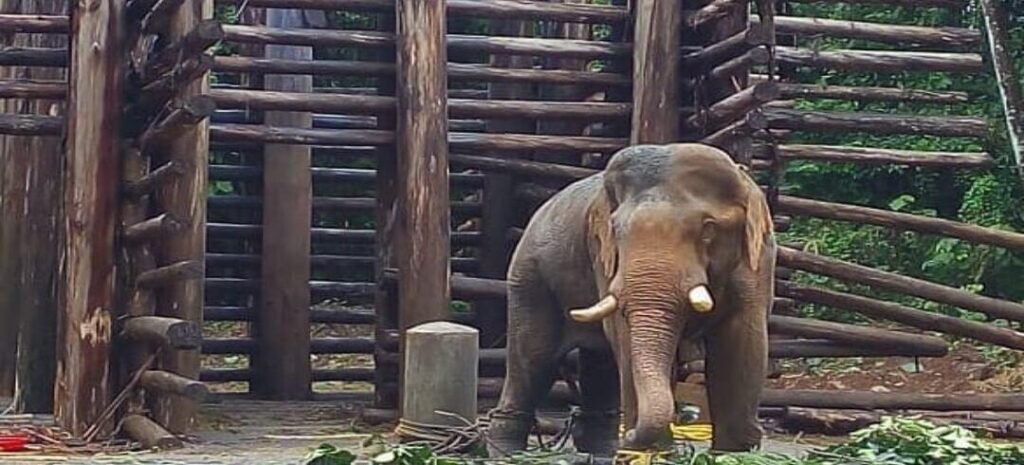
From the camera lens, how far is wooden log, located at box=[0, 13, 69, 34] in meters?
9.76

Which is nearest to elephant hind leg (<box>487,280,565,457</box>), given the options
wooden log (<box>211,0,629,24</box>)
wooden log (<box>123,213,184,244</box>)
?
wooden log (<box>123,213,184,244</box>)

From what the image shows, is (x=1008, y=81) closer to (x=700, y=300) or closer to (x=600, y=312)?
(x=700, y=300)

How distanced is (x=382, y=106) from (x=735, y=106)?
191cm

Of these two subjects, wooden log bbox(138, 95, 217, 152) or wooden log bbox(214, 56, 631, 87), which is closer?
wooden log bbox(138, 95, 217, 152)

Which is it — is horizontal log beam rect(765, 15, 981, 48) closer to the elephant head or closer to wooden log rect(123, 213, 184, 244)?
wooden log rect(123, 213, 184, 244)

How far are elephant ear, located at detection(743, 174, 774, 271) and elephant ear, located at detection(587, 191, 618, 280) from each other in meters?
0.49

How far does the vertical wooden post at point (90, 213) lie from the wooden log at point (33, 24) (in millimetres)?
350

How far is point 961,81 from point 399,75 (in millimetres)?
7437

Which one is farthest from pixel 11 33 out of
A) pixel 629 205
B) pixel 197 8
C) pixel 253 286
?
pixel 629 205

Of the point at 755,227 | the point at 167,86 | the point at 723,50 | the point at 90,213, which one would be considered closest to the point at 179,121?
the point at 167,86

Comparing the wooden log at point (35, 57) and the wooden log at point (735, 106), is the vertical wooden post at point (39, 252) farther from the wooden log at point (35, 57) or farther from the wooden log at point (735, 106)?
the wooden log at point (735, 106)

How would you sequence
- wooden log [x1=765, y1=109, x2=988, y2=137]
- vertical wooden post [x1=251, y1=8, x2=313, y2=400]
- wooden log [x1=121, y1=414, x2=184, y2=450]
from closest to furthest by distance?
wooden log [x1=121, y1=414, x2=184, y2=450]
wooden log [x1=765, y1=109, x2=988, y2=137]
vertical wooden post [x1=251, y1=8, x2=313, y2=400]

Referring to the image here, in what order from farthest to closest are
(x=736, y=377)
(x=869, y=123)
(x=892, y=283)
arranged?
(x=869, y=123) < (x=892, y=283) < (x=736, y=377)

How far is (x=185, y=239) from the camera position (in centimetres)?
946
